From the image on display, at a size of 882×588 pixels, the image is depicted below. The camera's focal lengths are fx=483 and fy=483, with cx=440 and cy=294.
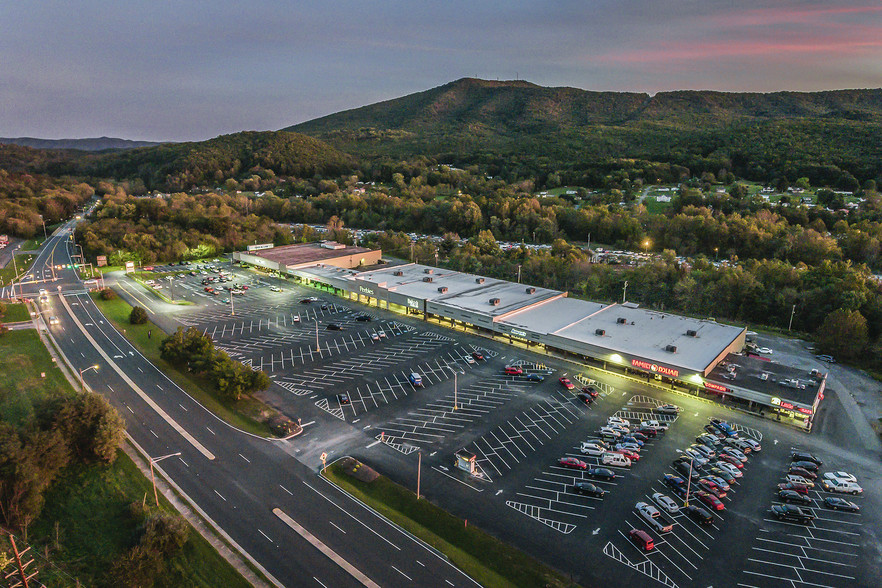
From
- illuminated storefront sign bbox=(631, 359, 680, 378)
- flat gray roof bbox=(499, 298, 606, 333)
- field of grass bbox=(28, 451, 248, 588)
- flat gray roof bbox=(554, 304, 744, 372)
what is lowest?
field of grass bbox=(28, 451, 248, 588)

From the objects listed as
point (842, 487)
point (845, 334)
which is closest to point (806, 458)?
point (842, 487)

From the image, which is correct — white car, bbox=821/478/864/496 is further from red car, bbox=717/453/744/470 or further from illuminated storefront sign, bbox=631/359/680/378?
illuminated storefront sign, bbox=631/359/680/378

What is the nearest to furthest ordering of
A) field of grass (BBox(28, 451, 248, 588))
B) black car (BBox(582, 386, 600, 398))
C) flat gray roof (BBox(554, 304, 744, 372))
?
field of grass (BBox(28, 451, 248, 588))
black car (BBox(582, 386, 600, 398))
flat gray roof (BBox(554, 304, 744, 372))

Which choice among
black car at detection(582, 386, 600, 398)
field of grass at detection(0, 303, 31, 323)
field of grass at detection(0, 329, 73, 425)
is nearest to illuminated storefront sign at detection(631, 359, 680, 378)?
black car at detection(582, 386, 600, 398)

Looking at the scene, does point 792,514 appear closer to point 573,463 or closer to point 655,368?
point 573,463

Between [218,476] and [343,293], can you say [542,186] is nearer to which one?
[343,293]
